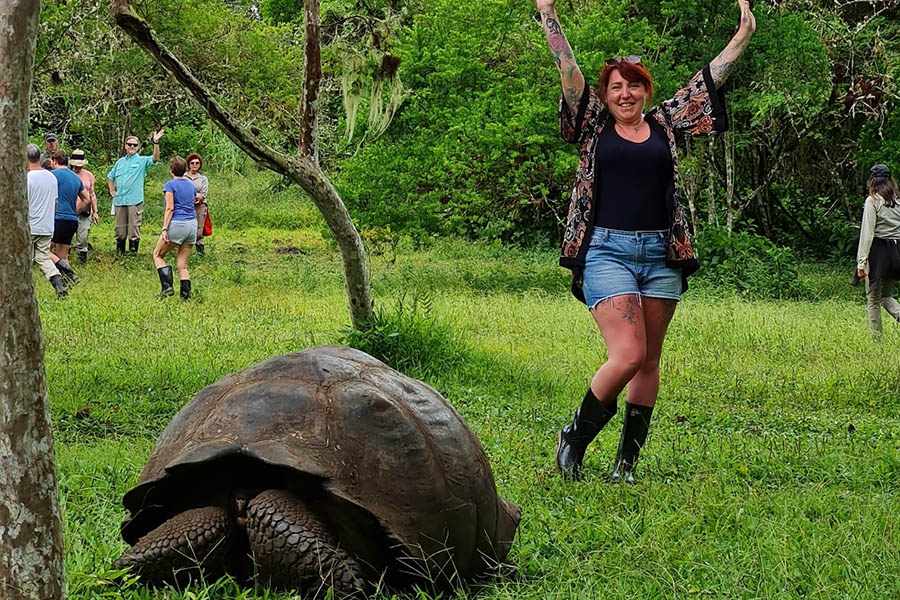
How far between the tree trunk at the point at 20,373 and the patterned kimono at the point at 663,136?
2.74 meters

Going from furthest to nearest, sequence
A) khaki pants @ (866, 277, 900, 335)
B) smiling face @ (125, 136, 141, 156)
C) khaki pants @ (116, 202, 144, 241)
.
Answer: khaki pants @ (116, 202, 144, 241)
smiling face @ (125, 136, 141, 156)
khaki pants @ (866, 277, 900, 335)

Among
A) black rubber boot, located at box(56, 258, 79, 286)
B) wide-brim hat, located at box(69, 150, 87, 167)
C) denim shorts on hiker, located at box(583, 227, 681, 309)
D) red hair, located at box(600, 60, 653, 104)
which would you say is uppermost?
red hair, located at box(600, 60, 653, 104)

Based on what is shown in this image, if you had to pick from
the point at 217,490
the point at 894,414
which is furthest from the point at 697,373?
the point at 217,490

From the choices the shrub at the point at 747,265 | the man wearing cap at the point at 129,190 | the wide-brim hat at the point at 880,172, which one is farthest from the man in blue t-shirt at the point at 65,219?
the wide-brim hat at the point at 880,172

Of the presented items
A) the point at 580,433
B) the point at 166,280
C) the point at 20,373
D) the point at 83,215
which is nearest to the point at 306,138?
the point at 580,433

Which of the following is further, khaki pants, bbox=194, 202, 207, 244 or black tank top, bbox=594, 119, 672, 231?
khaki pants, bbox=194, 202, 207, 244

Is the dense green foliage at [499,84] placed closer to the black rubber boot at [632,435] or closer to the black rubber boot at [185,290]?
the black rubber boot at [185,290]

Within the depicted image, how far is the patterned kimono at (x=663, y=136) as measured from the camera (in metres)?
5.02

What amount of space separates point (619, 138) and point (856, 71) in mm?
11524

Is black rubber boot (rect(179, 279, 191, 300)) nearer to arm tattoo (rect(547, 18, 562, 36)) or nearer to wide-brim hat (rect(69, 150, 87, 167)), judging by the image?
wide-brim hat (rect(69, 150, 87, 167))

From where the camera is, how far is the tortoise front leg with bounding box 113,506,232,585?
11.1 feet

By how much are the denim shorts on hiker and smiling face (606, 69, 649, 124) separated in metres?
0.53

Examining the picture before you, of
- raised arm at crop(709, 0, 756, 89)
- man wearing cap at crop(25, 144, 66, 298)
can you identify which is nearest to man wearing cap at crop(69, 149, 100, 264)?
man wearing cap at crop(25, 144, 66, 298)

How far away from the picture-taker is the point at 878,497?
4.86 metres
